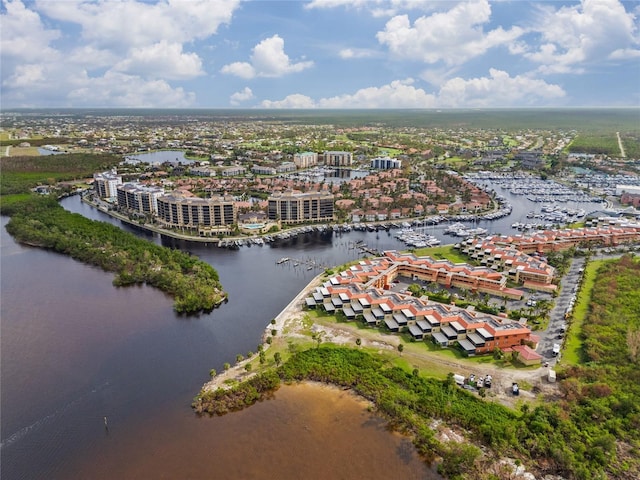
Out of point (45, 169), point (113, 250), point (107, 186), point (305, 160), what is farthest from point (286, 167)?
point (113, 250)

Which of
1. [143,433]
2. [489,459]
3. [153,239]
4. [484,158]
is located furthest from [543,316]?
[484,158]

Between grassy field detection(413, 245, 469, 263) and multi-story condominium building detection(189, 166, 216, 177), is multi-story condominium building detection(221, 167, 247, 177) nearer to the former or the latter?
multi-story condominium building detection(189, 166, 216, 177)

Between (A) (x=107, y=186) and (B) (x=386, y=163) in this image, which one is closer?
(A) (x=107, y=186)

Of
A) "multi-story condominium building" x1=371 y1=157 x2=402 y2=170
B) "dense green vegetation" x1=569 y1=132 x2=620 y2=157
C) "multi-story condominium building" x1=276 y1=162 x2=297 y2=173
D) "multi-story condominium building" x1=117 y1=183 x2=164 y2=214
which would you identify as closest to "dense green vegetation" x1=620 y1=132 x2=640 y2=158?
"dense green vegetation" x1=569 y1=132 x2=620 y2=157

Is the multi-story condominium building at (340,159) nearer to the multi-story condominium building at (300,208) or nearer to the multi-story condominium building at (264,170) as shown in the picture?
the multi-story condominium building at (264,170)

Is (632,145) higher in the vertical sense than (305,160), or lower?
higher

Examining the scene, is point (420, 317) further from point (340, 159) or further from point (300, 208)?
point (340, 159)
